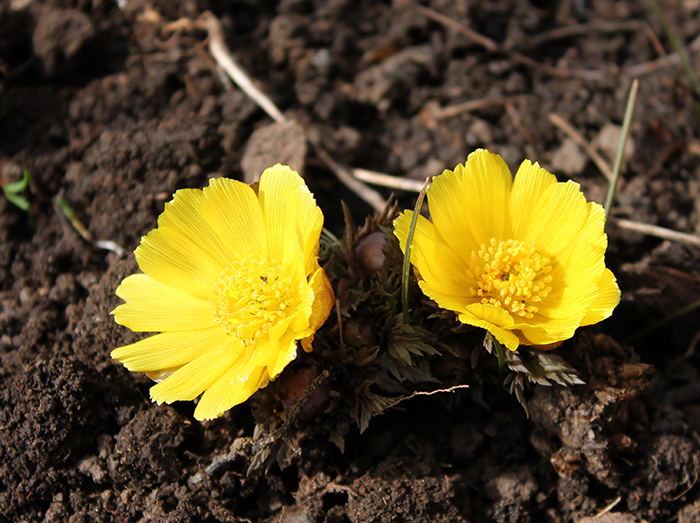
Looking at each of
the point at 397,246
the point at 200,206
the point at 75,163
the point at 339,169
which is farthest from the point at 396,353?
the point at 75,163

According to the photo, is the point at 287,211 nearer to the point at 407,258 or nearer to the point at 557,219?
the point at 407,258

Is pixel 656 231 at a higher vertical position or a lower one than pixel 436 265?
lower

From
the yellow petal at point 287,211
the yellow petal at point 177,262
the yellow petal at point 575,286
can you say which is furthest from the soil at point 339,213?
the yellow petal at point 287,211

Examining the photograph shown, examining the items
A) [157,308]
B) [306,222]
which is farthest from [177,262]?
[306,222]

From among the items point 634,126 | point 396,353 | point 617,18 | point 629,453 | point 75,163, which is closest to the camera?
point 396,353

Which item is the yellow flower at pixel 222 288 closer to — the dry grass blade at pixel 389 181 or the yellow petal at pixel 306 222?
the yellow petal at pixel 306 222

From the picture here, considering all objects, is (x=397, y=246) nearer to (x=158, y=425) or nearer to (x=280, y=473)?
(x=280, y=473)
